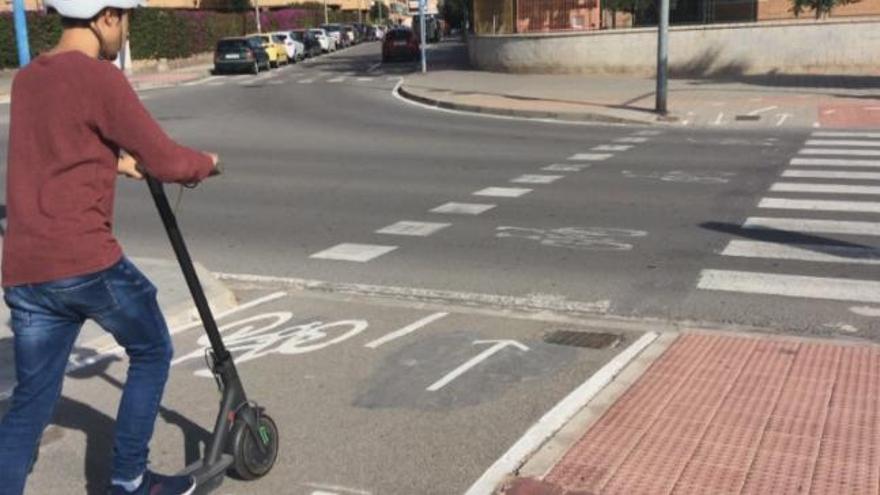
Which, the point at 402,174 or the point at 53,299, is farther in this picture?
the point at 402,174

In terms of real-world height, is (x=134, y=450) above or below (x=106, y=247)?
below

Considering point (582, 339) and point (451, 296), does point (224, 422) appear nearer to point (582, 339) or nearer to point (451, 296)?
point (582, 339)

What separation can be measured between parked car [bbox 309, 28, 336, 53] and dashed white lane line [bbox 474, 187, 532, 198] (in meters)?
48.1

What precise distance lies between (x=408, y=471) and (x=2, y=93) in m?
31.1

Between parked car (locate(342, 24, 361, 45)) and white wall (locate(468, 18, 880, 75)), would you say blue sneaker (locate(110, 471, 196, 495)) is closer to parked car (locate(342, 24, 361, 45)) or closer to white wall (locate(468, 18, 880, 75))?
white wall (locate(468, 18, 880, 75))

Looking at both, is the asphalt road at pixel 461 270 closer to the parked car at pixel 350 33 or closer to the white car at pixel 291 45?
the white car at pixel 291 45

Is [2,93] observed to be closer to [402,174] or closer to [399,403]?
[402,174]

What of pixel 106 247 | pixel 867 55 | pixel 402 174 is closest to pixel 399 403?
pixel 106 247

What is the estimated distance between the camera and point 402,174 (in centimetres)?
1284

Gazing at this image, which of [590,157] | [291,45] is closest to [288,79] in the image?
[291,45]

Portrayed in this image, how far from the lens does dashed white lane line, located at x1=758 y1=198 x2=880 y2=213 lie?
979 centimetres

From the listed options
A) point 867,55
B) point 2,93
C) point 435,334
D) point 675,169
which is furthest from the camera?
point 2,93

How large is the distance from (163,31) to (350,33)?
27580 millimetres

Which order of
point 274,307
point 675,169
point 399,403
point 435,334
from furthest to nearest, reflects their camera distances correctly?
point 675,169 < point 274,307 < point 435,334 < point 399,403
